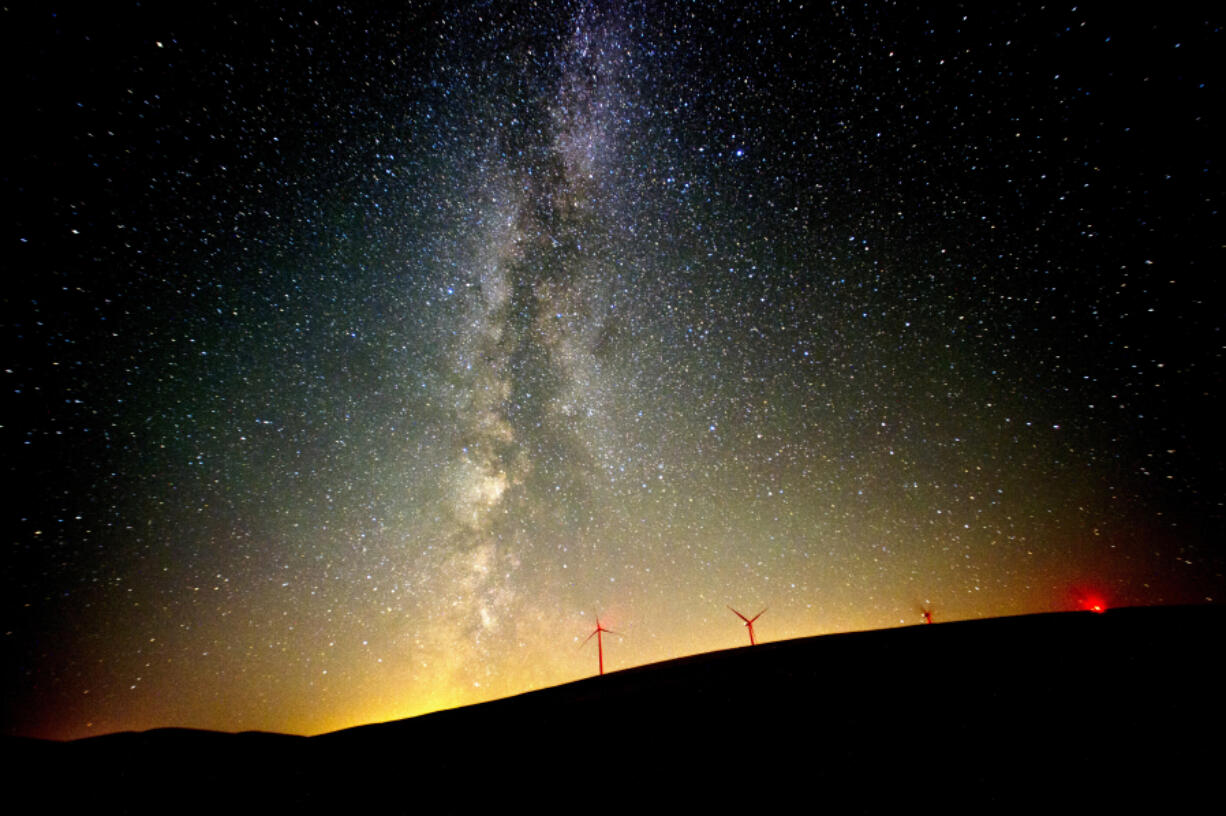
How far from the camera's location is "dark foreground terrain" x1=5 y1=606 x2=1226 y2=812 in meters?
2.37

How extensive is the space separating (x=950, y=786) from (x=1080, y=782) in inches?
28.4

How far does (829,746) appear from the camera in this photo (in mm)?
2898

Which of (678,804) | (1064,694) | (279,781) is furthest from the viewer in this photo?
(279,781)

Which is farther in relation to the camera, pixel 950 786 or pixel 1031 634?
pixel 1031 634

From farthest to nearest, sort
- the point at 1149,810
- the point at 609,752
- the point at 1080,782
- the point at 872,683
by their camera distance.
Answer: the point at 872,683, the point at 609,752, the point at 1080,782, the point at 1149,810

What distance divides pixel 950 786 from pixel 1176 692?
2.36m

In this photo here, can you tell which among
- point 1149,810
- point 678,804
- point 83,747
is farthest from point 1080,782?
point 83,747

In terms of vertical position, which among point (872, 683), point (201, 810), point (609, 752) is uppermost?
point (872, 683)

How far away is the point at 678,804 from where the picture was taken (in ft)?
8.63

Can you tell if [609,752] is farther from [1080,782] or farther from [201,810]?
[201,810]

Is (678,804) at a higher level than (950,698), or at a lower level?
lower

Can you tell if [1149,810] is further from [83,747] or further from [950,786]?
[83,747]

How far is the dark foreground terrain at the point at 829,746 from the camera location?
237cm

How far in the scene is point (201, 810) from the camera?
3883 millimetres
